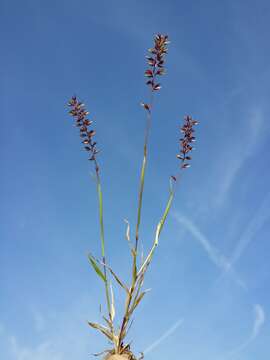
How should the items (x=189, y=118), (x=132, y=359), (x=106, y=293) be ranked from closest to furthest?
(x=132, y=359), (x=106, y=293), (x=189, y=118)

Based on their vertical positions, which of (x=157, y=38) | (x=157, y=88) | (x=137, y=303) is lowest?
(x=137, y=303)

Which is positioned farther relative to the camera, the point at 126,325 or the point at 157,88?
the point at 157,88

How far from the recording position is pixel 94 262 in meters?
4.28

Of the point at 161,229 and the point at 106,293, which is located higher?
the point at 161,229

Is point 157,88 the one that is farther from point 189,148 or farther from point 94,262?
point 94,262

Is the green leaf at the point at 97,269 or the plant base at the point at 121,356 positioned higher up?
the green leaf at the point at 97,269

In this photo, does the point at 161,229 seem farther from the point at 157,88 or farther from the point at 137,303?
the point at 157,88

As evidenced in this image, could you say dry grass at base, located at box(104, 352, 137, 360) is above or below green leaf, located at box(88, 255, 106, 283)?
below

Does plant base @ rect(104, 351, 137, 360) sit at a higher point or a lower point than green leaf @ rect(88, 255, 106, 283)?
lower

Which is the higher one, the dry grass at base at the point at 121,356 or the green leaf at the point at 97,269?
the green leaf at the point at 97,269

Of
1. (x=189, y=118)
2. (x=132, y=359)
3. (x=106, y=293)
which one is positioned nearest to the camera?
(x=132, y=359)

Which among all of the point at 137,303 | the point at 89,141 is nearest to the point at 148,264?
the point at 137,303

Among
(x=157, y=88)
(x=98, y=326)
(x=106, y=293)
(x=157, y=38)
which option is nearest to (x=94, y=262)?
(x=106, y=293)

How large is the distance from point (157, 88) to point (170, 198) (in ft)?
3.70
